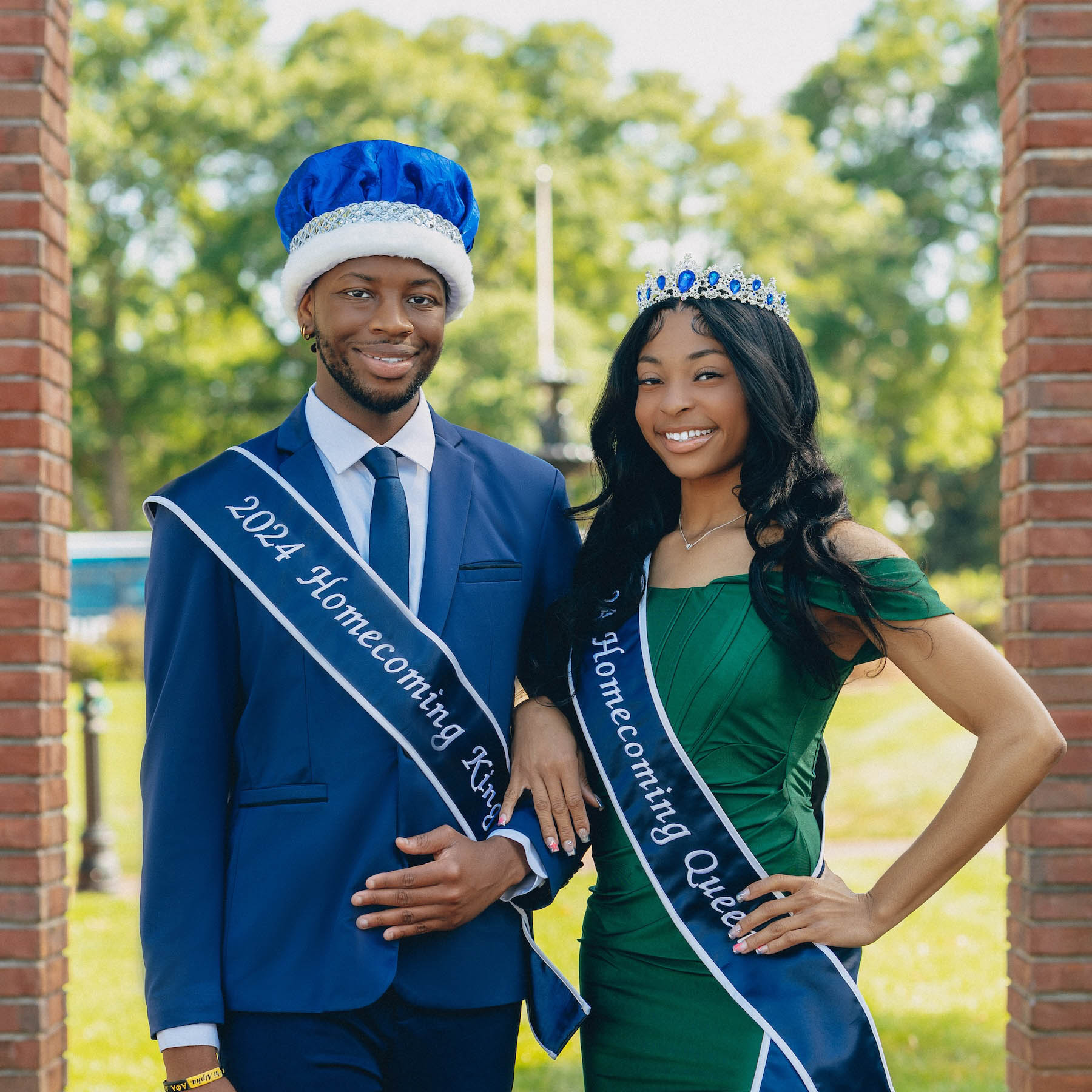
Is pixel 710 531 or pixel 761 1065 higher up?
pixel 710 531

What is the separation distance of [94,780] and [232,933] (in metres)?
6.53

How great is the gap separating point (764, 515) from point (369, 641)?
2.13 ft

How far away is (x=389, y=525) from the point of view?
2.16 m

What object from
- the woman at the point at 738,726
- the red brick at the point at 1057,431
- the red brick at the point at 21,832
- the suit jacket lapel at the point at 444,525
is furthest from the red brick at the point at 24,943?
the red brick at the point at 1057,431

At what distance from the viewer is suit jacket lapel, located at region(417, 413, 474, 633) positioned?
213cm

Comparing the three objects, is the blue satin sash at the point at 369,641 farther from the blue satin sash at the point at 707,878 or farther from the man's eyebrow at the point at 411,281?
the man's eyebrow at the point at 411,281

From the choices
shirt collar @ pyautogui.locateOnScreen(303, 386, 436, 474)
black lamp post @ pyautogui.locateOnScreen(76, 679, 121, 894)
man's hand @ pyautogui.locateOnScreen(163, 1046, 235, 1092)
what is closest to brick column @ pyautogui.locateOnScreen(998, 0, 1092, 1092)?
shirt collar @ pyautogui.locateOnScreen(303, 386, 436, 474)

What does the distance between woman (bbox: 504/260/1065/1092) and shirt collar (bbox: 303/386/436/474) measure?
341 mm

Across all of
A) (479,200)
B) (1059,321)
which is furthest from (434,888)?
(479,200)

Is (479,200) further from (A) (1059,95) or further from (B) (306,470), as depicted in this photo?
(B) (306,470)

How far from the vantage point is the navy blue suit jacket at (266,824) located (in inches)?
77.7

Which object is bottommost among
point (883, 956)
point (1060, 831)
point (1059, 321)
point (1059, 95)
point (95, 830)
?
point (883, 956)

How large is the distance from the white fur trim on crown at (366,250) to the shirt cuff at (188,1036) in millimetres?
1088

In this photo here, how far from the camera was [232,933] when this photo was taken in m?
2.00
